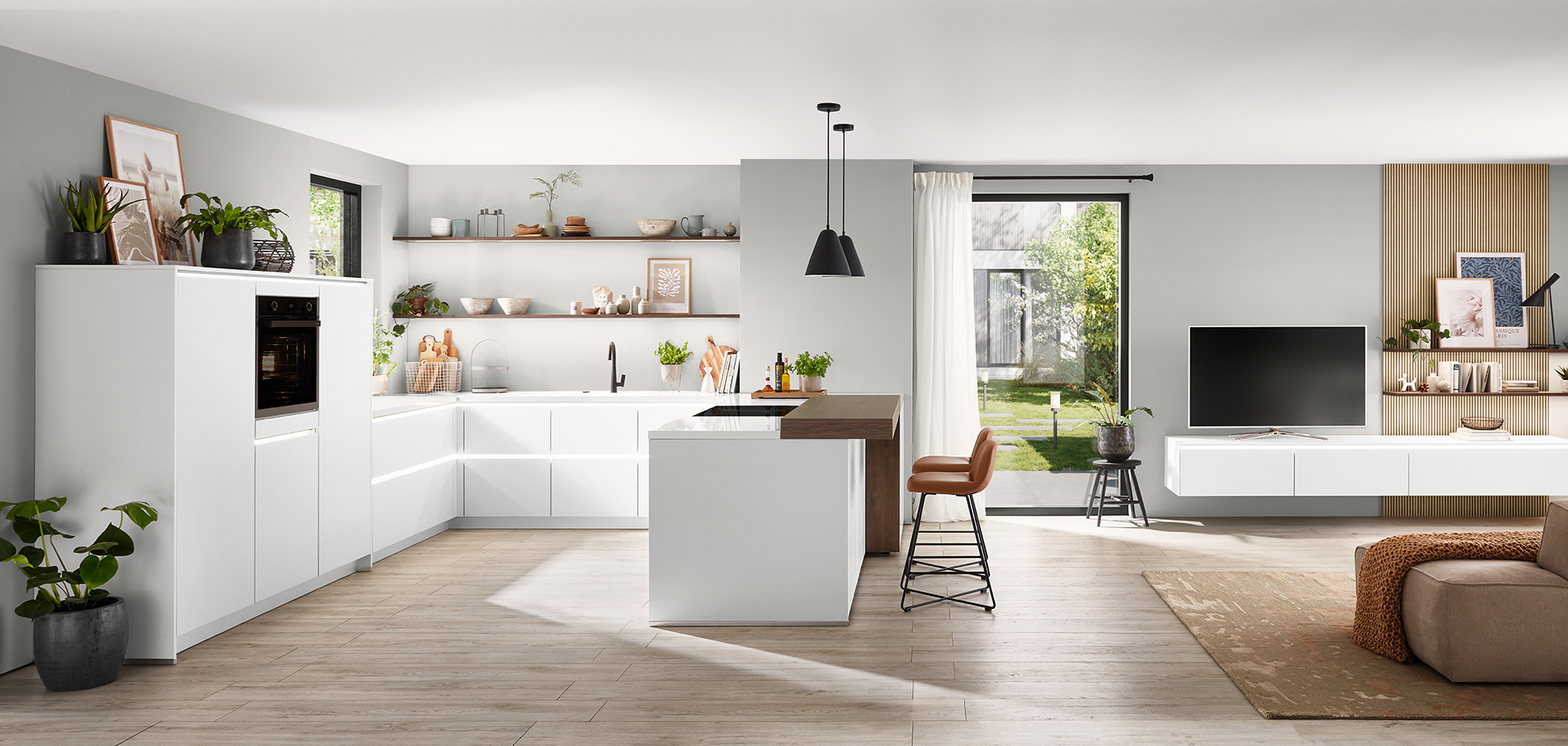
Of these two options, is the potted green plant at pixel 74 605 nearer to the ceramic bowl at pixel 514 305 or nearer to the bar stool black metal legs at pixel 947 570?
the bar stool black metal legs at pixel 947 570

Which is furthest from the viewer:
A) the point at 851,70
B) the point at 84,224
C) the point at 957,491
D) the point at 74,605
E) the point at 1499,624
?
the point at 957,491

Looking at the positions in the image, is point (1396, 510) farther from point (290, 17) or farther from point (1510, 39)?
point (290, 17)

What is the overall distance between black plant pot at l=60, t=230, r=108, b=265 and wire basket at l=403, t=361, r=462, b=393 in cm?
289

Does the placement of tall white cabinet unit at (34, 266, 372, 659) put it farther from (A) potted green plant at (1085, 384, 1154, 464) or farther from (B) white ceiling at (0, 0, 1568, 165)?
(A) potted green plant at (1085, 384, 1154, 464)

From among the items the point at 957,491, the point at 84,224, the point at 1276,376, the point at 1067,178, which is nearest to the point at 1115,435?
the point at 1276,376

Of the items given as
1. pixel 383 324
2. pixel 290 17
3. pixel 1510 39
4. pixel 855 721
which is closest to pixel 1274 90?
pixel 1510 39

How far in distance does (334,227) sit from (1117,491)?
5.56m

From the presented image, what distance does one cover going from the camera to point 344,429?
16.2 ft

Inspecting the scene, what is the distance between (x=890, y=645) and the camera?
4.02m

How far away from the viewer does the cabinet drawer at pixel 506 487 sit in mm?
6363

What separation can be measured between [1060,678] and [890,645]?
0.70 m

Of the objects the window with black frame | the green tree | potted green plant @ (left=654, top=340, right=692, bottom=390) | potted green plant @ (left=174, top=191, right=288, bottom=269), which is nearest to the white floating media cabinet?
the green tree

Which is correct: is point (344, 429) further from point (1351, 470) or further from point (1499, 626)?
point (1351, 470)

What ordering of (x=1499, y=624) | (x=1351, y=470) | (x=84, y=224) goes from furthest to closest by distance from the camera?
(x=1351, y=470), (x=84, y=224), (x=1499, y=624)
